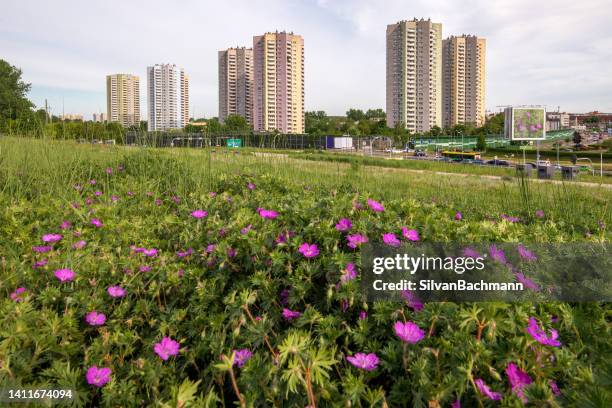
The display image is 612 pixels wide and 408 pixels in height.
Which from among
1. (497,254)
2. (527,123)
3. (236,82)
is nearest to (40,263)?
(497,254)

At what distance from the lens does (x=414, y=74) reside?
97.6 m

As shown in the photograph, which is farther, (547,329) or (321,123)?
(321,123)

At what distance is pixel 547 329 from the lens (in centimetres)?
106

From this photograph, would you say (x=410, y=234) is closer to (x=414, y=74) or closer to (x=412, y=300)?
(x=412, y=300)

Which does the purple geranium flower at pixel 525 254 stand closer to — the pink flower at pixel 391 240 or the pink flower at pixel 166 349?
the pink flower at pixel 391 240

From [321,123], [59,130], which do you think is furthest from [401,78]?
[59,130]

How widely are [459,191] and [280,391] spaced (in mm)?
4148

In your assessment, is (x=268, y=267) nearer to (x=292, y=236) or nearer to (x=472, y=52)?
(x=292, y=236)

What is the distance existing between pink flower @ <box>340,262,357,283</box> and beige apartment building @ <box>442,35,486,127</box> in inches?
4616

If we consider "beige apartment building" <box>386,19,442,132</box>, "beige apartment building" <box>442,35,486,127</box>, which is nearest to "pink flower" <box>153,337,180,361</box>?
"beige apartment building" <box>386,19,442,132</box>

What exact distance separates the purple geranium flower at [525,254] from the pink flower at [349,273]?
0.47 metres

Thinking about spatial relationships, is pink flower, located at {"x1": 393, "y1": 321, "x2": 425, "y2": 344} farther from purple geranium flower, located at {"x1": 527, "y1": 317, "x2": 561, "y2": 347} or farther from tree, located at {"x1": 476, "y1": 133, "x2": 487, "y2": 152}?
tree, located at {"x1": 476, "y1": 133, "x2": 487, "y2": 152}

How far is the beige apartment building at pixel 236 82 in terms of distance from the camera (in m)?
99.8

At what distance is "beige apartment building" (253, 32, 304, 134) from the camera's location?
91000mm
